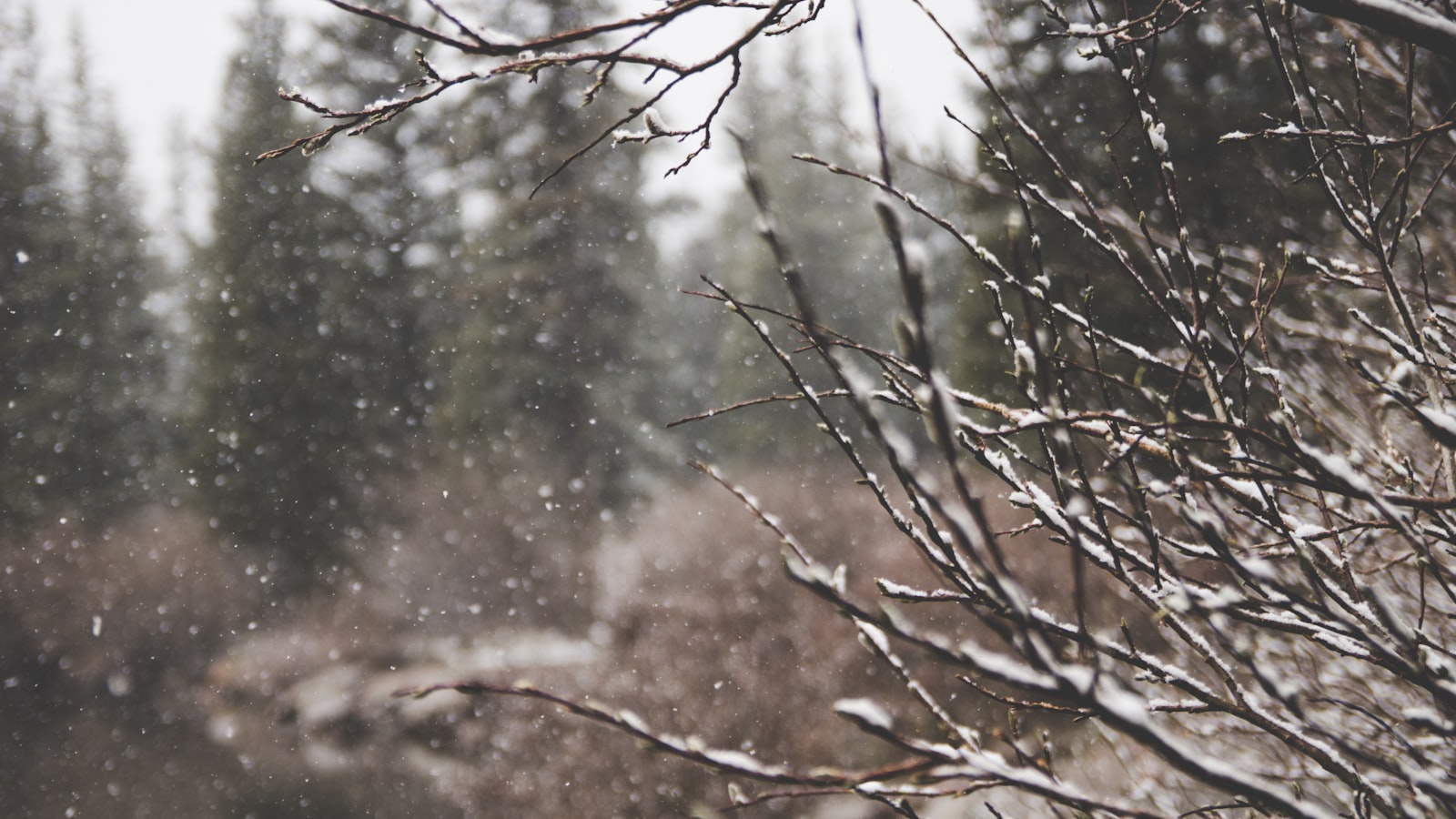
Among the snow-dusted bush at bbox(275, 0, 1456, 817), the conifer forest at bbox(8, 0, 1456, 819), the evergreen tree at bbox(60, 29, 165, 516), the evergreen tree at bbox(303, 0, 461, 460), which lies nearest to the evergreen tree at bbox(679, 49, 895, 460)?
the conifer forest at bbox(8, 0, 1456, 819)

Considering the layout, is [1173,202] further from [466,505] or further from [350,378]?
[350,378]

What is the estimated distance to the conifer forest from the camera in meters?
0.96

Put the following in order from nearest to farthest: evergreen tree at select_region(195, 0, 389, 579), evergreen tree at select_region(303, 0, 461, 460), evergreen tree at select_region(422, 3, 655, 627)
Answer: evergreen tree at select_region(195, 0, 389, 579)
evergreen tree at select_region(422, 3, 655, 627)
evergreen tree at select_region(303, 0, 461, 460)

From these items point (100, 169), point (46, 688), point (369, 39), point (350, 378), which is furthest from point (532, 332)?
point (100, 169)

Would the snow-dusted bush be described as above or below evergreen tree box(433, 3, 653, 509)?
below

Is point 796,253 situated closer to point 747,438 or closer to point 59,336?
point 747,438

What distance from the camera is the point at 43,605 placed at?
1216 centimetres

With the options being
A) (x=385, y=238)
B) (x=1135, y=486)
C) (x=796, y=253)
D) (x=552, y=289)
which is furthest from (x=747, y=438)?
(x=1135, y=486)

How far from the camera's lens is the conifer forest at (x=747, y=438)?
0.96 m

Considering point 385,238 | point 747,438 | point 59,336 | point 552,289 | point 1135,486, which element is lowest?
point 1135,486

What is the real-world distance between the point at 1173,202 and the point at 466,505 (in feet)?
41.7

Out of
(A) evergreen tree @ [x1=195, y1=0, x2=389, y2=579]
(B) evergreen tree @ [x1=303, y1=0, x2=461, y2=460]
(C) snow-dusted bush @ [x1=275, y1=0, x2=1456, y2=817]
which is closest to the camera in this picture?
(C) snow-dusted bush @ [x1=275, y1=0, x2=1456, y2=817]

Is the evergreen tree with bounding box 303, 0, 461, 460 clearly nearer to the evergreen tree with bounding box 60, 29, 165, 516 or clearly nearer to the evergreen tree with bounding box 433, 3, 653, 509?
the evergreen tree with bounding box 433, 3, 653, 509

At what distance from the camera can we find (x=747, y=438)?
19359 millimetres
